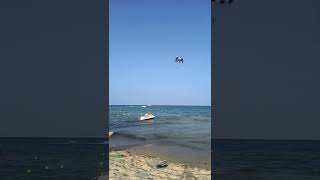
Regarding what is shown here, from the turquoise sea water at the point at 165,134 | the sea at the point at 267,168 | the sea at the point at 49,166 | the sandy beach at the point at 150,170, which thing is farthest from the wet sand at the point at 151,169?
the turquoise sea water at the point at 165,134

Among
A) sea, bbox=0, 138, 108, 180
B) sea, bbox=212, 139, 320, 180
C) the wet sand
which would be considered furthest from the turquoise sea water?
sea, bbox=0, 138, 108, 180

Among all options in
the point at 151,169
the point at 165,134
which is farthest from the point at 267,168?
the point at 165,134

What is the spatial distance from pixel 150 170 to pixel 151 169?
0.43 meters

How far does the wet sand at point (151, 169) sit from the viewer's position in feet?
67.6

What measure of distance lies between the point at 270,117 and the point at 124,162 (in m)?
37.1

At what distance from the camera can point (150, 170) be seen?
22547 millimetres

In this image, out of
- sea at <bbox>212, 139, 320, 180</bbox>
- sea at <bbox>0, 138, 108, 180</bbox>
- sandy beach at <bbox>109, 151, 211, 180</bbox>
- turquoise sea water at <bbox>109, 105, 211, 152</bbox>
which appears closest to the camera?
sandy beach at <bbox>109, 151, 211, 180</bbox>

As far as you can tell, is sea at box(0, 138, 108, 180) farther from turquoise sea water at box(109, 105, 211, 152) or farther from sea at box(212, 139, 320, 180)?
turquoise sea water at box(109, 105, 211, 152)

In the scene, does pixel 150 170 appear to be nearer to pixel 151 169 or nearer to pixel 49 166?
→ pixel 151 169

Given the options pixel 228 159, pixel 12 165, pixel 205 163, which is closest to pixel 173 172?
pixel 205 163

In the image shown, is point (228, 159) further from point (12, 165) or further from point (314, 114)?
point (314, 114)

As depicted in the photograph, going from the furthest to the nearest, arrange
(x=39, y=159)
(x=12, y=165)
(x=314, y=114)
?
1. (x=314, y=114)
2. (x=39, y=159)
3. (x=12, y=165)

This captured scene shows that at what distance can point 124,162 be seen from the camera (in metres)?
26.0

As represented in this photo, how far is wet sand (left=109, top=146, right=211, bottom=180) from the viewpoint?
20.6 metres
